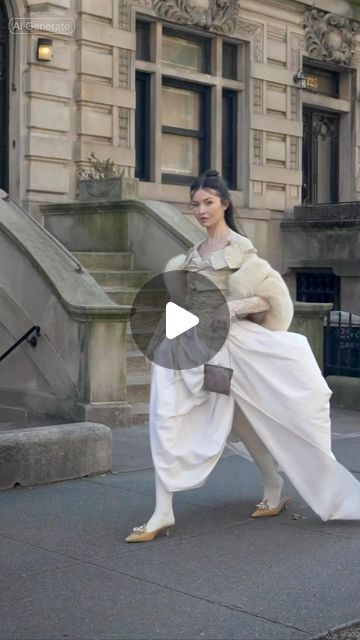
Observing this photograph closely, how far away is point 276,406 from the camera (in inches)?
248

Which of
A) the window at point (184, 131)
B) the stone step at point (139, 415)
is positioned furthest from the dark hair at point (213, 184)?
the window at point (184, 131)

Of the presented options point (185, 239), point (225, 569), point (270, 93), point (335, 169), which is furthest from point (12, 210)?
point (335, 169)

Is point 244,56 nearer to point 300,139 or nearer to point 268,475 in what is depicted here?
point 300,139

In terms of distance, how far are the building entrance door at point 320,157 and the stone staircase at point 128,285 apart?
7.62 metres

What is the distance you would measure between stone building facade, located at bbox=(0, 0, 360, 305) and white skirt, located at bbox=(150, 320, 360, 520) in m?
8.83

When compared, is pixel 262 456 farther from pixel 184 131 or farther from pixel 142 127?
pixel 184 131

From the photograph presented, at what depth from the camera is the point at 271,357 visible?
6.30 meters

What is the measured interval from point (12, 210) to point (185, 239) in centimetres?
207

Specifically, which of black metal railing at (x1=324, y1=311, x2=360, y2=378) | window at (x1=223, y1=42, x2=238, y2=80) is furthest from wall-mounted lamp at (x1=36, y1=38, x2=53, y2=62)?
black metal railing at (x1=324, y1=311, x2=360, y2=378)

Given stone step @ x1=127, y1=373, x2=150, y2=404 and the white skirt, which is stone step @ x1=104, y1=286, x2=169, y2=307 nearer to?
stone step @ x1=127, y1=373, x2=150, y2=404

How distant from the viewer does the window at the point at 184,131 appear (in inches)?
682

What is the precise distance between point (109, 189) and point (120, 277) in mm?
1680

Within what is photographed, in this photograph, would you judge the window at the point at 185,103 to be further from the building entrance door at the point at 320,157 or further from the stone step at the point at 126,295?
the stone step at the point at 126,295

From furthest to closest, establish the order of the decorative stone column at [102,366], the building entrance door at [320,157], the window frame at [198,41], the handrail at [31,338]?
the building entrance door at [320,157] → the window frame at [198,41] → the handrail at [31,338] → the decorative stone column at [102,366]
